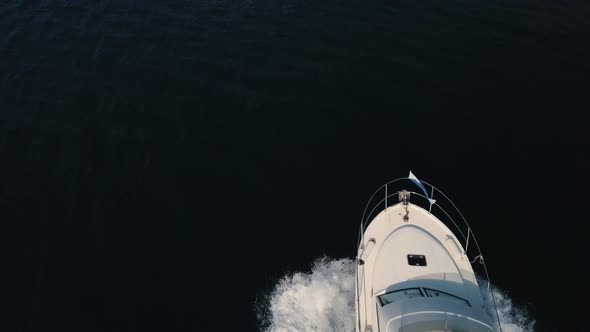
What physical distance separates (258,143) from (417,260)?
641 inches

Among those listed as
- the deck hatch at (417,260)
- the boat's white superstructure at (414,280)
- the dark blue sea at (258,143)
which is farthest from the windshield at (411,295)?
the dark blue sea at (258,143)

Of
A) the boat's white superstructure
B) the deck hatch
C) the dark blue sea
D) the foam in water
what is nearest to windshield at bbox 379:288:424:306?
the boat's white superstructure

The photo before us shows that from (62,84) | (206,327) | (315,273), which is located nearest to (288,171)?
(315,273)

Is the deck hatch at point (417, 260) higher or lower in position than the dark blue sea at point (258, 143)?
lower

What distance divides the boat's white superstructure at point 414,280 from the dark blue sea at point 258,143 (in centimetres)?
435

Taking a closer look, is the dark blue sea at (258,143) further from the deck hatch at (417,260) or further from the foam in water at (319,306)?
the deck hatch at (417,260)

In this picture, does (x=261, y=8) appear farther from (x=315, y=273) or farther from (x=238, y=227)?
(x=315, y=273)

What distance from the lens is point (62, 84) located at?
4091cm

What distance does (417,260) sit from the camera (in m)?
24.2

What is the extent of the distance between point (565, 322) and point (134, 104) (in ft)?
111

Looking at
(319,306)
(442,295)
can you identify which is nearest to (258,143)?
(319,306)

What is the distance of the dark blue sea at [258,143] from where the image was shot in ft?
90.8

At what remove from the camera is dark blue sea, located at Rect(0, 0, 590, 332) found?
27673 millimetres

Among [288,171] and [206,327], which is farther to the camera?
[288,171]
